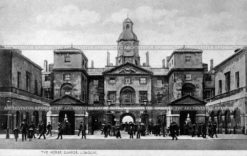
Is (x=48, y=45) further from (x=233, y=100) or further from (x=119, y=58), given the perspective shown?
(x=119, y=58)

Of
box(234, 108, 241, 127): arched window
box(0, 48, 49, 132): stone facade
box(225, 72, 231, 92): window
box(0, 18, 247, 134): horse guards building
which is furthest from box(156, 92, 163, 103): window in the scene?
box(234, 108, 241, 127): arched window

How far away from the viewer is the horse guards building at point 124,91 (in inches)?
1257

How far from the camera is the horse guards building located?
31938 millimetres

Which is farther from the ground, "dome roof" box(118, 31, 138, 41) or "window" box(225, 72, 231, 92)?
"dome roof" box(118, 31, 138, 41)

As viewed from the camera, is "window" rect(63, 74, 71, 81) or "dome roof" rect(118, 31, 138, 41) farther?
"dome roof" rect(118, 31, 138, 41)

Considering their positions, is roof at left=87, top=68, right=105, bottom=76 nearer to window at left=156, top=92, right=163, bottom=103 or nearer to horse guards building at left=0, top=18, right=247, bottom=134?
horse guards building at left=0, top=18, right=247, bottom=134

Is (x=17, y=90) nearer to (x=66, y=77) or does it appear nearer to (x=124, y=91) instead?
(x=66, y=77)

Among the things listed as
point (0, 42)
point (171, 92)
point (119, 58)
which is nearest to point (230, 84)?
point (171, 92)

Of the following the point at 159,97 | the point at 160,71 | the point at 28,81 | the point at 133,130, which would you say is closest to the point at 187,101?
the point at 133,130

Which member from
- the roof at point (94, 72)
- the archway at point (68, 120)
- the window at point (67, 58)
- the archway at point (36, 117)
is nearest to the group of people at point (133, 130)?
the archway at point (68, 120)

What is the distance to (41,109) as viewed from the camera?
1463 inches

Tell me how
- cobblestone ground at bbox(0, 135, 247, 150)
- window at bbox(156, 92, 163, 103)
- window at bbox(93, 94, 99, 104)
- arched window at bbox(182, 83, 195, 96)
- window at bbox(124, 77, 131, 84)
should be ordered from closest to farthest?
cobblestone ground at bbox(0, 135, 247, 150)
arched window at bbox(182, 83, 195, 96)
window at bbox(124, 77, 131, 84)
window at bbox(156, 92, 163, 103)
window at bbox(93, 94, 99, 104)

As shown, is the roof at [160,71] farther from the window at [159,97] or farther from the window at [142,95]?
the window at [142,95]

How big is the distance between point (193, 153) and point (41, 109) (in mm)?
22691
